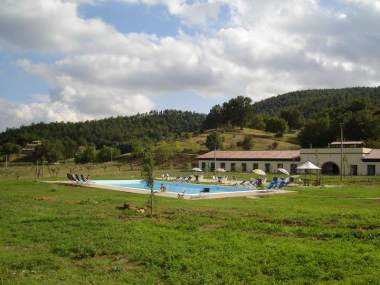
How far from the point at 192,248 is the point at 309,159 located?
48498 mm

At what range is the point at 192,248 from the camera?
10.1 metres

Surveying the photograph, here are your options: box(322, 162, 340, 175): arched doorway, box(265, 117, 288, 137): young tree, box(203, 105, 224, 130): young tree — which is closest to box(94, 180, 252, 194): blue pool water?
box(322, 162, 340, 175): arched doorway

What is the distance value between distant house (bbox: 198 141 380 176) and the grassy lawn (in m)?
37.5

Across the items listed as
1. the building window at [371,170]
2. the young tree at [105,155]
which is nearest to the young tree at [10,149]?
the young tree at [105,155]

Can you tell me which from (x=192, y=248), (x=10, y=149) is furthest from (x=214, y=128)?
(x=192, y=248)

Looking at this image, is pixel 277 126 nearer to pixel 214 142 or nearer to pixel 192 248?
pixel 214 142

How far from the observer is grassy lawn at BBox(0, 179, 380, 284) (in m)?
8.17

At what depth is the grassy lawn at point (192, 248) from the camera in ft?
26.8

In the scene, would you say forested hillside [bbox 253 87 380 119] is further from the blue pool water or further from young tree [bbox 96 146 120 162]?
the blue pool water

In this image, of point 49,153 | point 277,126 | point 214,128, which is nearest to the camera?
point 49,153

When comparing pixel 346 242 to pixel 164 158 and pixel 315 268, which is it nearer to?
pixel 315 268

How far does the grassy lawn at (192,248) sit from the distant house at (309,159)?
37535 mm

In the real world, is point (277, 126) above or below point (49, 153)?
above

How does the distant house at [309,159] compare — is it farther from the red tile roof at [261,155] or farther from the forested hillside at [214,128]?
the forested hillside at [214,128]
